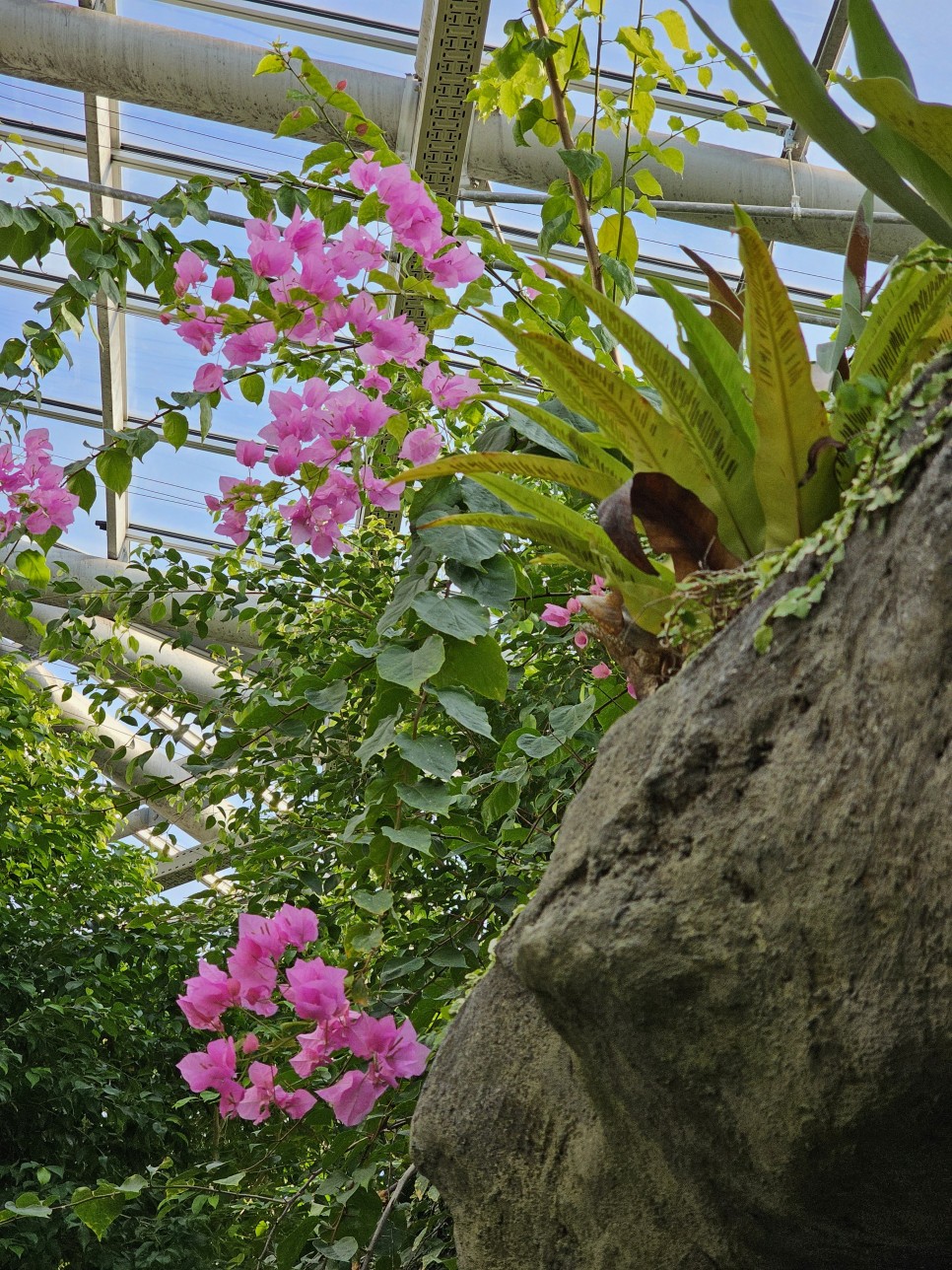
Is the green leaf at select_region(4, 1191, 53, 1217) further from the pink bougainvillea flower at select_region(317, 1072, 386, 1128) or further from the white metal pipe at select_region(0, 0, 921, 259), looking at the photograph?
the white metal pipe at select_region(0, 0, 921, 259)

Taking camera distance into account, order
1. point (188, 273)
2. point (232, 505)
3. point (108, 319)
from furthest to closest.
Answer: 1. point (108, 319)
2. point (232, 505)
3. point (188, 273)

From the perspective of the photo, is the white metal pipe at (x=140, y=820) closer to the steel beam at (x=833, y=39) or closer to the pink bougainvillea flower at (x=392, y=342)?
the steel beam at (x=833, y=39)

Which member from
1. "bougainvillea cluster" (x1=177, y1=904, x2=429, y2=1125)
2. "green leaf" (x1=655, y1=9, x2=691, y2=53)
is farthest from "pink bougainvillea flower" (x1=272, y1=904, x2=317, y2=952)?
"green leaf" (x1=655, y1=9, x2=691, y2=53)

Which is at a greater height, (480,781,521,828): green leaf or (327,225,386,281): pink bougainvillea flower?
(327,225,386,281): pink bougainvillea flower

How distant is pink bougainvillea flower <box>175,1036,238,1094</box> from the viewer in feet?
4.22

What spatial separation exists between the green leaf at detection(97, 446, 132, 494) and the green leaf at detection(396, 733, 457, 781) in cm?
53

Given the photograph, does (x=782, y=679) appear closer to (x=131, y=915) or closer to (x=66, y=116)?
(x=131, y=915)

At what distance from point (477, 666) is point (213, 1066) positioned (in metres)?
0.56

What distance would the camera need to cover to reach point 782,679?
616mm

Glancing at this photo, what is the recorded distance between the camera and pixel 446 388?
1.33 meters

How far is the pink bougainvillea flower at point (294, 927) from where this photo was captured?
4.16 feet

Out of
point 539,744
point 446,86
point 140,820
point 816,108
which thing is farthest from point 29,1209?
point 140,820

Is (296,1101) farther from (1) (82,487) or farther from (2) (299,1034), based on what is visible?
(1) (82,487)

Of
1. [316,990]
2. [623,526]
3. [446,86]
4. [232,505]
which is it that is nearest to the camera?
[623,526]
